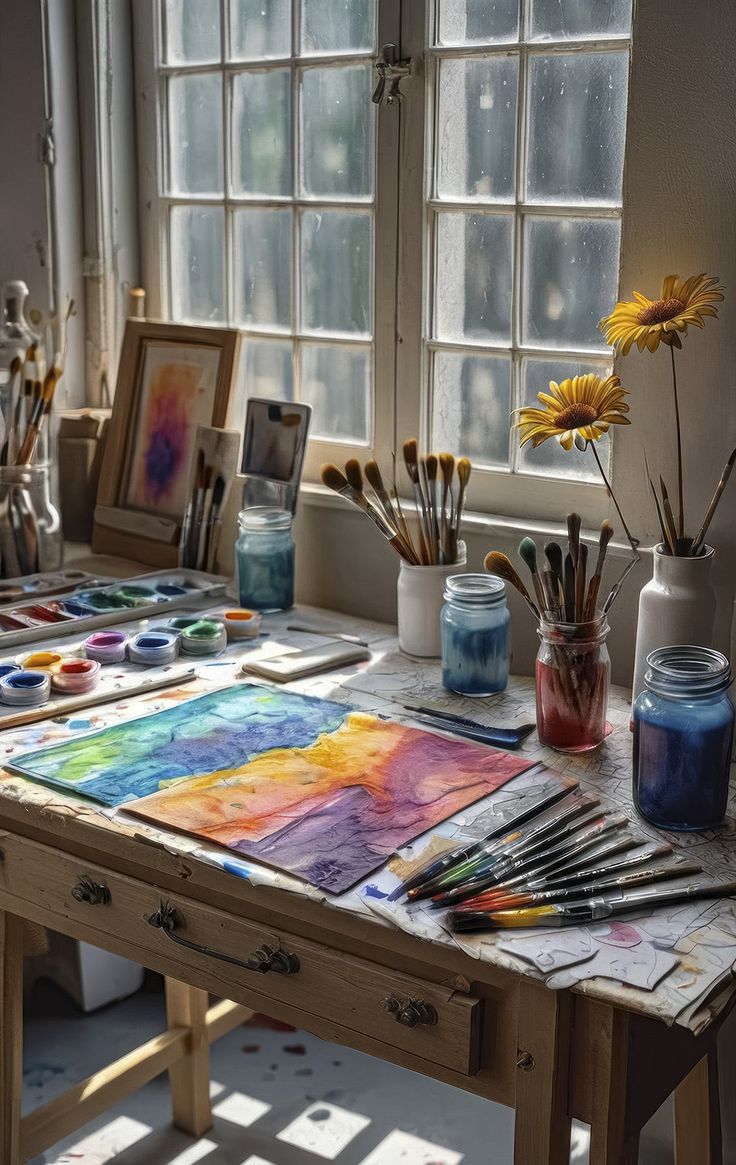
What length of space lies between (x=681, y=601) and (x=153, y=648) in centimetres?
82

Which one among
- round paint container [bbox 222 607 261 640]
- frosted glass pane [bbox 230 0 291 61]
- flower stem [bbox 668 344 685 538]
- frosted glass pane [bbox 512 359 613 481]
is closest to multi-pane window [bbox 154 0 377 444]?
frosted glass pane [bbox 230 0 291 61]

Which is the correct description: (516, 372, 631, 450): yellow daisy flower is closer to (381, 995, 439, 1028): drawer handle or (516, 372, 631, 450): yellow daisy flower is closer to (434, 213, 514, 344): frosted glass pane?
(434, 213, 514, 344): frosted glass pane

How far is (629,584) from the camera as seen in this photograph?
1966mm

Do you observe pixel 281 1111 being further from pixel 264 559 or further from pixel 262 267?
pixel 262 267

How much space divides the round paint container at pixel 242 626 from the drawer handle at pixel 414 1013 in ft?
2.97

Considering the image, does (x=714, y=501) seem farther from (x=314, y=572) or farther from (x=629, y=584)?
(x=314, y=572)

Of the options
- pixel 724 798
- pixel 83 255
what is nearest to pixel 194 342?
pixel 83 255

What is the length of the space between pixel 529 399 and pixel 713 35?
63cm

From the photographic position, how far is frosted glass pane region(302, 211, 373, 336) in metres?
2.29

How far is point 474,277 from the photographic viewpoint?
215 cm

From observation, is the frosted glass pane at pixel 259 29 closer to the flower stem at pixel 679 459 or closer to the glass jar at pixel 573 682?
the flower stem at pixel 679 459

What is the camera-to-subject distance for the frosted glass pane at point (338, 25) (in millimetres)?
2199

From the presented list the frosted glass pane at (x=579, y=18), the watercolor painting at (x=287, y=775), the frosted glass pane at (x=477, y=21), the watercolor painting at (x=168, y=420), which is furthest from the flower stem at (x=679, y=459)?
the watercolor painting at (x=168, y=420)

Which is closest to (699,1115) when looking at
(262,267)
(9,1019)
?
(9,1019)
